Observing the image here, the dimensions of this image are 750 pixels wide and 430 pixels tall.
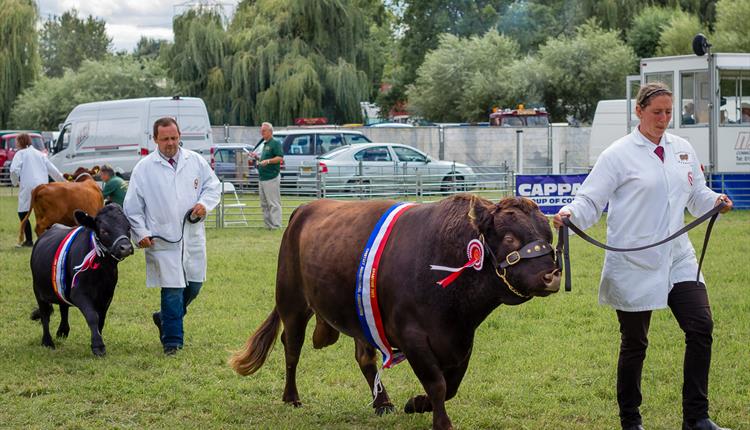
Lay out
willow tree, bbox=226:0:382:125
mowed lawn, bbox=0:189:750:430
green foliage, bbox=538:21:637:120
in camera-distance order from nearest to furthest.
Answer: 1. mowed lawn, bbox=0:189:750:430
2. willow tree, bbox=226:0:382:125
3. green foliage, bbox=538:21:637:120

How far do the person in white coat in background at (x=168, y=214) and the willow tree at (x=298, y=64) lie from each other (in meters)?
30.2

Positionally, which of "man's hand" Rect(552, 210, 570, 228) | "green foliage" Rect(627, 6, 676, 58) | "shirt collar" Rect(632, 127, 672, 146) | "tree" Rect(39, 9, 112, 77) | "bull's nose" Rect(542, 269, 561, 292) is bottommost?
"bull's nose" Rect(542, 269, 561, 292)

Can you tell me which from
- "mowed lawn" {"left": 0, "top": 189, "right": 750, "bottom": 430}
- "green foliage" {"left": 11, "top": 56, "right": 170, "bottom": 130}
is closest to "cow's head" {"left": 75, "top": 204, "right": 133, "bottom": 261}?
"mowed lawn" {"left": 0, "top": 189, "right": 750, "bottom": 430}

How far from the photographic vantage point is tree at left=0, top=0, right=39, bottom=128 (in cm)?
4519

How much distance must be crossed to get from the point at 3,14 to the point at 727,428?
146 ft

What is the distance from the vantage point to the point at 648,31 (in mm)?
43156

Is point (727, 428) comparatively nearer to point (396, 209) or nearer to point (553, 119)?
point (396, 209)

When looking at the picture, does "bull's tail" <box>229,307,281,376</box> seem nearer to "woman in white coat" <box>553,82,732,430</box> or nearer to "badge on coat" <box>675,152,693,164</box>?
"woman in white coat" <box>553,82,732,430</box>

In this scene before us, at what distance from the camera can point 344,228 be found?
632 centimetres

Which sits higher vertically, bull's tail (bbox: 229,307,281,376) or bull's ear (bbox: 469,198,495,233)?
bull's ear (bbox: 469,198,495,233)

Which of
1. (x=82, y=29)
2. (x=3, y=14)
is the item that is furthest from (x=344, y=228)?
(x=82, y=29)

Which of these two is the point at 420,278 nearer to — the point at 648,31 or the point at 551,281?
the point at 551,281

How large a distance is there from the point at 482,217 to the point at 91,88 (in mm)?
51285

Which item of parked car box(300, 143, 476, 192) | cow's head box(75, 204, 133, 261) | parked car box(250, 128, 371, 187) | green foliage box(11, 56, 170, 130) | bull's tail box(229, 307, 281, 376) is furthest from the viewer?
green foliage box(11, 56, 170, 130)
